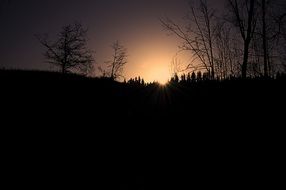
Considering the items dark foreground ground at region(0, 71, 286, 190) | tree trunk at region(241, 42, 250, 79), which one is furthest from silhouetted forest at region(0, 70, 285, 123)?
tree trunk at region(241, 42, 250, 79)

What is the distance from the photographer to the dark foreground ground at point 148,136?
5.62 m

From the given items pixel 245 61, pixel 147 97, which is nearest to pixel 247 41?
pixel 245 61

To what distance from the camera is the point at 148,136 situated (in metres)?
7.08

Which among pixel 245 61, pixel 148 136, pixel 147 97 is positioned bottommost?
pixel 148 136

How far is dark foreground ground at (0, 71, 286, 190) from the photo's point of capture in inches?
221

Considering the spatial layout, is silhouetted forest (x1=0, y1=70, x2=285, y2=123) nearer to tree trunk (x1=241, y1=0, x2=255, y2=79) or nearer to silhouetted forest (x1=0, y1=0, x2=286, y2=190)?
silhouetted forest (x1=0, y1=0, x2=286, y2=190)

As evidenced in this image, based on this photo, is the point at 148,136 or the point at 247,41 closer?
the point at 148,136

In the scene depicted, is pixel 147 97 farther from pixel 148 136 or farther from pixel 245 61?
pixel 245 61

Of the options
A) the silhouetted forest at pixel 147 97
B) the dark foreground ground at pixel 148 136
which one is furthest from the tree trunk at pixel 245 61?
the dark foreground ground at pixel 148 136

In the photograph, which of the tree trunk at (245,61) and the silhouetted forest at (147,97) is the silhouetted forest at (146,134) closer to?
the silhouetted forest at (147,97)

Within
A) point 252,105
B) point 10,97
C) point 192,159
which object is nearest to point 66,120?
point 10,97

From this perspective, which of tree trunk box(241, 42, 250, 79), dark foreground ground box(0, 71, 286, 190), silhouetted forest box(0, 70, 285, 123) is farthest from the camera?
tree trunk box(241, 42, 250, 79)

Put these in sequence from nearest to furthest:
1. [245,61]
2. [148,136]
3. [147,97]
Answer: [148,136], [147,97], [245,61]

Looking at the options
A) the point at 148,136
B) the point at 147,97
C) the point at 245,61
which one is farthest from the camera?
the point at 245,61
